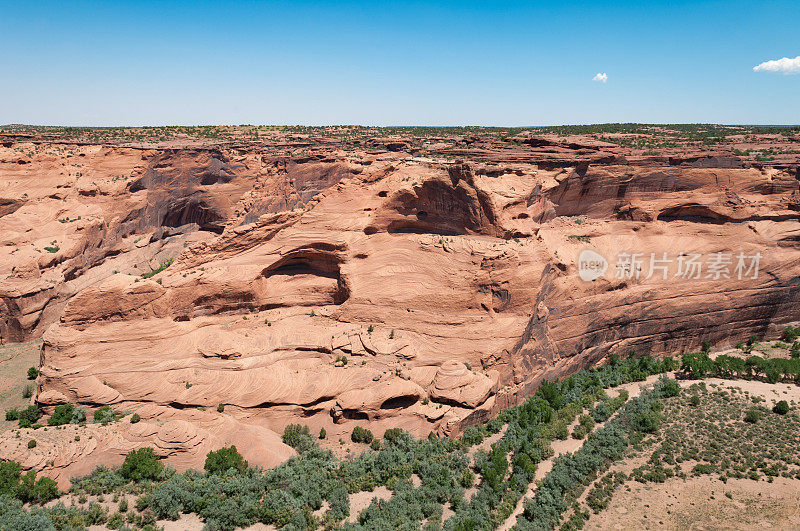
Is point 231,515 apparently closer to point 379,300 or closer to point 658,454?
point 379,300

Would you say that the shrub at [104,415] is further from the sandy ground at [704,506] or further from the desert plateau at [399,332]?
the sandy ground at [704,506]

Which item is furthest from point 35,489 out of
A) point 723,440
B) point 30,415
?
point 723,440

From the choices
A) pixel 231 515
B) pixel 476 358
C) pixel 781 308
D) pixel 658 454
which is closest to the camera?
pixel 231 515

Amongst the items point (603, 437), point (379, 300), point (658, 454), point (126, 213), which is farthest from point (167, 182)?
point (658, 454)

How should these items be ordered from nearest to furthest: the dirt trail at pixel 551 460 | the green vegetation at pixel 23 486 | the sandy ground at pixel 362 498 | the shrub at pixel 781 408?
the green vegetation at pixel 23 486 → the sandy ground at pixel 362 498 → the dirt trail at pixel 551 460 → the shrub at pixel 781 408

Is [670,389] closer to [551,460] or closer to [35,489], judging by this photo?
[551,460]

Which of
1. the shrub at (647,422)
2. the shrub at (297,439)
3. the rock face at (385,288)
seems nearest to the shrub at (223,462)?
the rock face at (385,288)

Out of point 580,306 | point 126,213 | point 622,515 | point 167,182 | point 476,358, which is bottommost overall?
point 622,515
